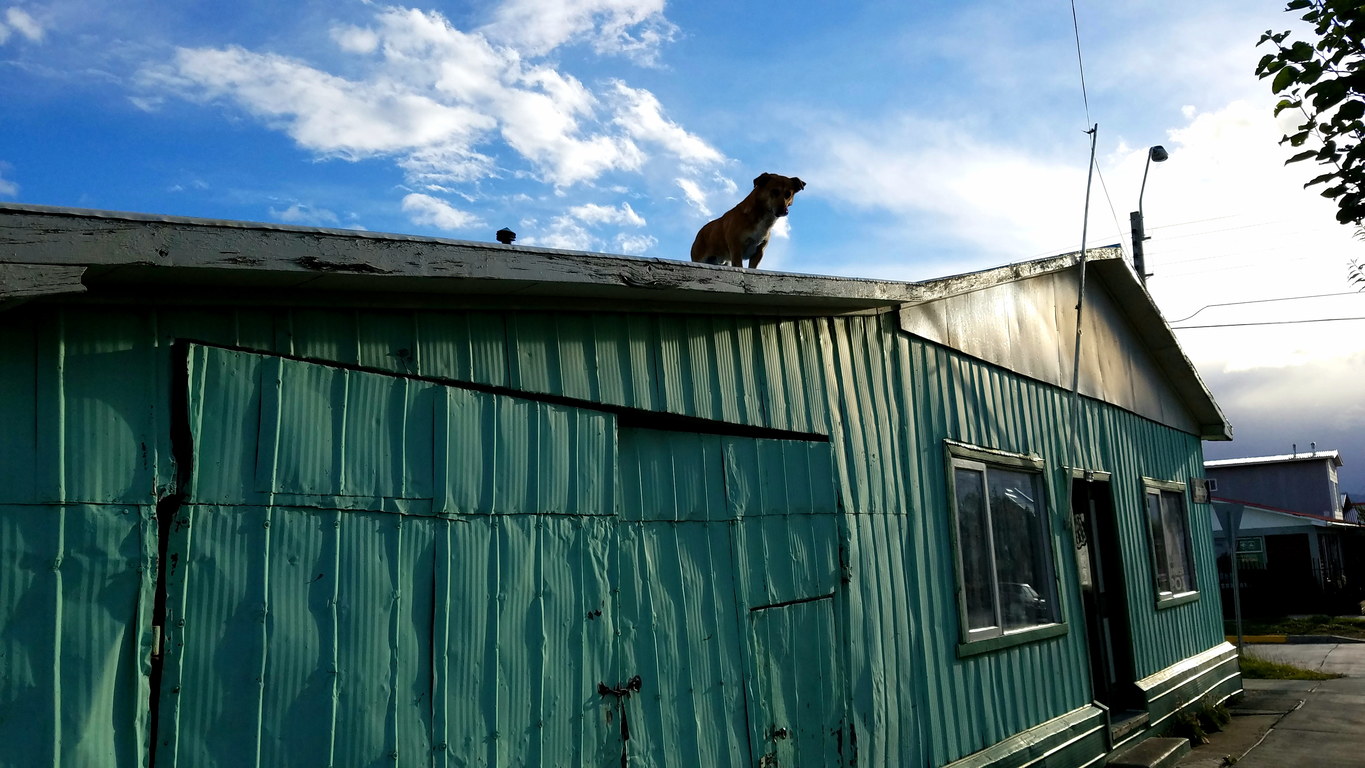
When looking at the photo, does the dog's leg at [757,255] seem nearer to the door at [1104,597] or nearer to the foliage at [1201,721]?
the door at [1104,597]

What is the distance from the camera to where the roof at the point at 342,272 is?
251 cm

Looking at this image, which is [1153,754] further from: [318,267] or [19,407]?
[19,407]

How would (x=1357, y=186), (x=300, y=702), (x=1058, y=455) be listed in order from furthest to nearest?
(x=1058, y=455), (x=1357, y=186), (x=300, y=702)

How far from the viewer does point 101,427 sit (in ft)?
8.85

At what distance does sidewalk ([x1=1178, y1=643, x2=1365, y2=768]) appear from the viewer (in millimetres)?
8711

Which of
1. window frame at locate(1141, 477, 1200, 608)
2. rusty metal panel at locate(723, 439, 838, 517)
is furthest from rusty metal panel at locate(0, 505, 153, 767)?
window frame at locate(1141, 477, 1200, 608)

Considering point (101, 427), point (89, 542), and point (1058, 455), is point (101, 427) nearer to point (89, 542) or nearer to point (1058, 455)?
point (89, 542)

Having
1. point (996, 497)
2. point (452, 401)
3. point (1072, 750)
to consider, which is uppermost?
point (452, 401)

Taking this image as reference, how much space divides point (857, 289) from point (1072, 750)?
13.9ft

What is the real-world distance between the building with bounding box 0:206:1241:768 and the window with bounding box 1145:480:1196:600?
4695 millimetres

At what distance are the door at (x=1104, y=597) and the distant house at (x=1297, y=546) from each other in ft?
47.4

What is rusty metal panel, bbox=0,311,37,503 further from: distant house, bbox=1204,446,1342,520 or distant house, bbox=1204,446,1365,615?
distant house, bbox=1204,446,1342,520

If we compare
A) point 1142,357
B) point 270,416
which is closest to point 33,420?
point 270,416

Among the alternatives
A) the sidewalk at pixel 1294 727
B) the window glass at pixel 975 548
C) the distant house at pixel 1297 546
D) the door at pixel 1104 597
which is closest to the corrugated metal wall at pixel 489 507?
the window glass at pixel 975 548
